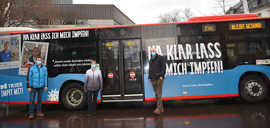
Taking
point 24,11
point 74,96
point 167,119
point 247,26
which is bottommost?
point 167,119

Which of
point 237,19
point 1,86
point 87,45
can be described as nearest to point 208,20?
point 237,19

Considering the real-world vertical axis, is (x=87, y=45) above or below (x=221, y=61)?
above

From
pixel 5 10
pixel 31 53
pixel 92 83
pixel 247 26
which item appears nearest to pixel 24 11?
pixel 5 10

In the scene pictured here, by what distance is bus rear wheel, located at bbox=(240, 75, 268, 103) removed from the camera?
6746 millimetres

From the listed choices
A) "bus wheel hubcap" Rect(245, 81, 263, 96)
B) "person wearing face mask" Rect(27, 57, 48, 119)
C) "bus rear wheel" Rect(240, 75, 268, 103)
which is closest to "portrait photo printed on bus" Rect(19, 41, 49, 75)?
"person wearing face mask" Rect(27, 57, 48, 119)

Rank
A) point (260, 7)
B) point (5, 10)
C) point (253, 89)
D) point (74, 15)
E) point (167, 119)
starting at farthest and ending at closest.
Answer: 1. point (260, 7)
2. point (74, 15)
3. point (5, 10)
4. point (253, 89)
5. point (167, 119)

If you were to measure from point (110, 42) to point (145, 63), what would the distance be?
5.27 feet

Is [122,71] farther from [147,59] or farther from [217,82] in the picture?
[217,82]

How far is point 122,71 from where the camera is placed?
6.89m

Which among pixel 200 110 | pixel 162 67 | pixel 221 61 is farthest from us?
pixel 221 61

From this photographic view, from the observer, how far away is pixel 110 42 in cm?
702

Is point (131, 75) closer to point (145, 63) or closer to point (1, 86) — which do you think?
point (145, 63)

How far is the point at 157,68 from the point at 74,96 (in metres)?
3.57

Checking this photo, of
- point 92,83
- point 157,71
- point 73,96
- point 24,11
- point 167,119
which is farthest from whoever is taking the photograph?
point 24,11
